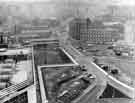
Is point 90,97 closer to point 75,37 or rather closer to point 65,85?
point 65,85

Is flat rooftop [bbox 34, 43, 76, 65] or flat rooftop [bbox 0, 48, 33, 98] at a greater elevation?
flat rooftop [bbox 34, 43, 76, 65]

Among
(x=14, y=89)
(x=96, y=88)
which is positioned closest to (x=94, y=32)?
(x=96, y=88)

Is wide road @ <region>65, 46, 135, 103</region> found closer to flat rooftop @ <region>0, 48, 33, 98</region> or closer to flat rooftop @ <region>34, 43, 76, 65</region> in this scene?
flat rooftop @ <region>34, 43, 76, 65</region>

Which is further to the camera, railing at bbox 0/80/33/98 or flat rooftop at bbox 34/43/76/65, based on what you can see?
flat rooftop at bbox 34/43/76/65

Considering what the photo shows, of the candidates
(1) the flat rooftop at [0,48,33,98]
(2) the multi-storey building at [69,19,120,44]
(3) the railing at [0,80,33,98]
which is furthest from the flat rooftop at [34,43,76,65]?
(3) the railing at [0,80,33,98]

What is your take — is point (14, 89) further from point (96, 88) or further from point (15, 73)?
point (96, 88)

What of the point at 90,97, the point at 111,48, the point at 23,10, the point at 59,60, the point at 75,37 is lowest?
the point at 90,97

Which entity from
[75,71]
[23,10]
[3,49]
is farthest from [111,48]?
[3,49]

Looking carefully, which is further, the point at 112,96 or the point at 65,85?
the point at 65,85

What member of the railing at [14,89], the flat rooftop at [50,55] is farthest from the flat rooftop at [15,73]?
the flat rooftop at [50,55]
